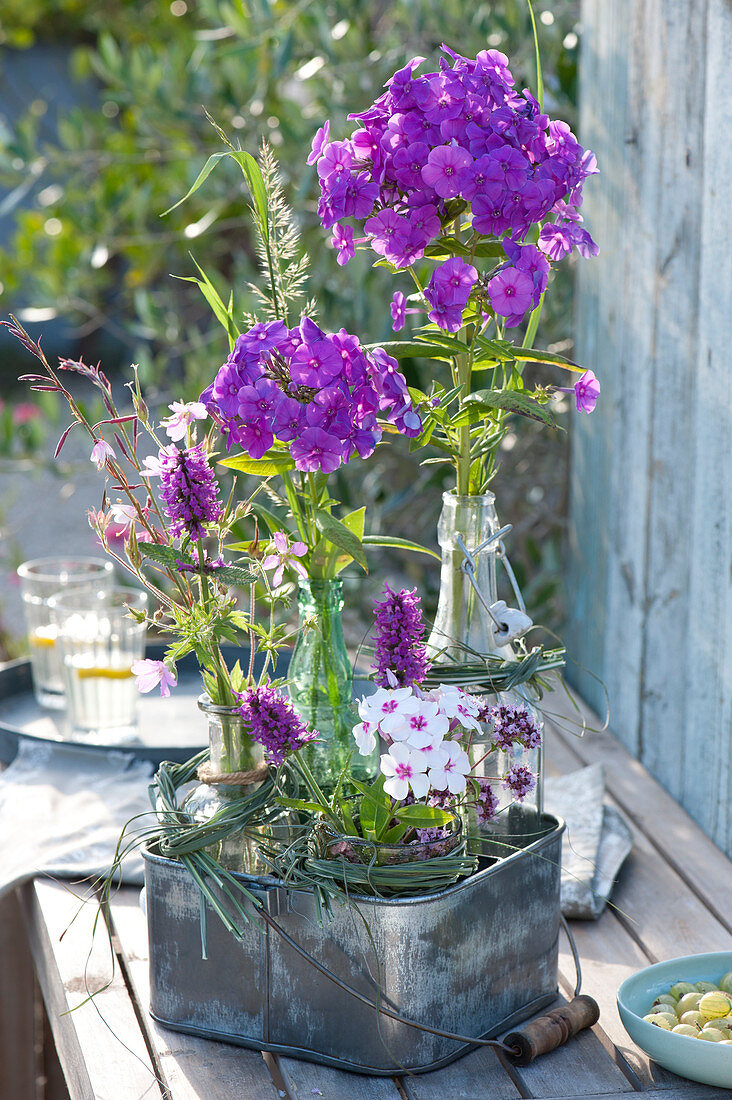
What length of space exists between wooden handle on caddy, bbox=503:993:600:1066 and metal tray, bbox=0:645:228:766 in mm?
535

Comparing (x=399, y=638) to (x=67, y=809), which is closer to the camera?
(x=399, y=638)

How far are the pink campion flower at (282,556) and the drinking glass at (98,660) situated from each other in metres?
0.53

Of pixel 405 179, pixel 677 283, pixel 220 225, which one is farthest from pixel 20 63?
pixel 405 179

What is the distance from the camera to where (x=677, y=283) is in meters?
1.55

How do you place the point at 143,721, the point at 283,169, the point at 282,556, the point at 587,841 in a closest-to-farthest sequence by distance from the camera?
the point at 282,556
the point at 587,841
the point at 143,721
the point at 283,169

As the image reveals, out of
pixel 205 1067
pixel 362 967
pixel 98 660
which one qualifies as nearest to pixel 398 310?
pixel 362 967

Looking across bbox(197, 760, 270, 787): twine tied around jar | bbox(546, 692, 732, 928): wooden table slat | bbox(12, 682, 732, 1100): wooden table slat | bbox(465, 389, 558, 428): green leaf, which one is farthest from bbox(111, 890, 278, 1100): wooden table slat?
bbox(465, 389, 558, 428): green leaf

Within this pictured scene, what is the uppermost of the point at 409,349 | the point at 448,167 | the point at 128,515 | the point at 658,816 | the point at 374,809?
the point at 448,167

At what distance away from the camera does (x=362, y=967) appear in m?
0.87

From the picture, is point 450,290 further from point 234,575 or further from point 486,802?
point 486,802

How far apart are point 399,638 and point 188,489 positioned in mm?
189

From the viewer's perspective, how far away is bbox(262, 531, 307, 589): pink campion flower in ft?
2.92

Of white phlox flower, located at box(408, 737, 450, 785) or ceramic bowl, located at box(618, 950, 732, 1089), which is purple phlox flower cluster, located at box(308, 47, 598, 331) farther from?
ceramic bowl, located at box(618, 950, 732, 1089)

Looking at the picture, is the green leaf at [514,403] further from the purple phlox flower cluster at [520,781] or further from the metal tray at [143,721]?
the metal tray at [143,721]
